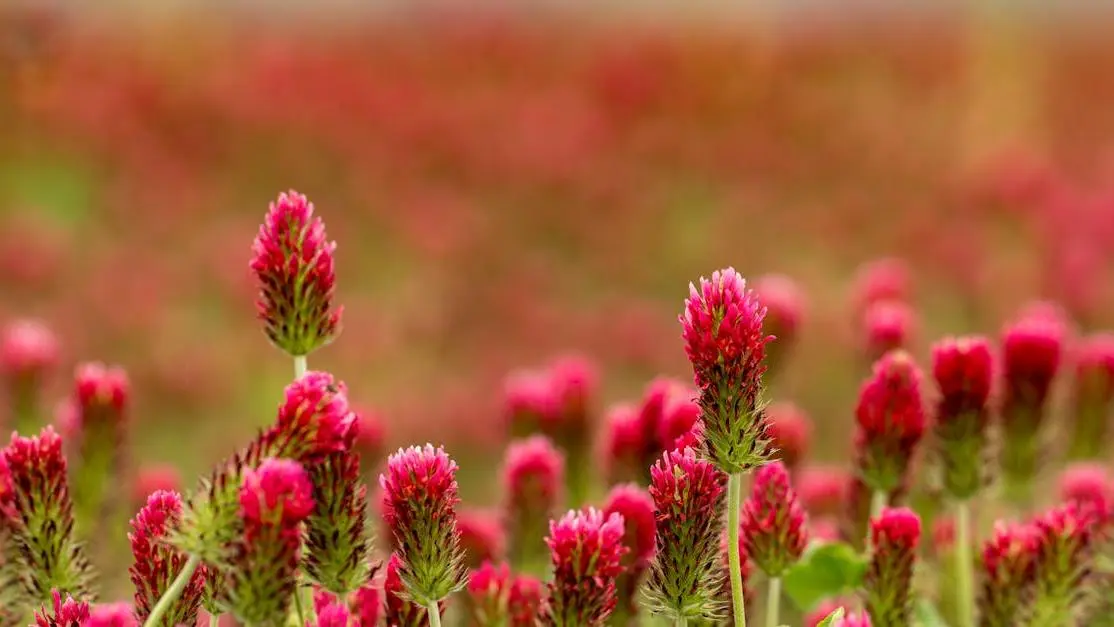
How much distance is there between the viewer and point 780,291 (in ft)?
8.17

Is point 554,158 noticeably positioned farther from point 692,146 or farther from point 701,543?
point 701,543

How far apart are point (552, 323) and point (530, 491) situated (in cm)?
570

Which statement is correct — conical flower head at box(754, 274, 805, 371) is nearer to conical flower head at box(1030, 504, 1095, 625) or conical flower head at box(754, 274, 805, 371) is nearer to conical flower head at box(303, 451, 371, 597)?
conical flower head at box(1030, 504, 1095, 625)

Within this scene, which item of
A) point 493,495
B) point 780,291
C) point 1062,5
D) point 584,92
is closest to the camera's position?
point 780,291

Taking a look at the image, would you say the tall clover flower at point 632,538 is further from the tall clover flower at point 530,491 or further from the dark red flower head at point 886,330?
the dark red flower head at point 886,330

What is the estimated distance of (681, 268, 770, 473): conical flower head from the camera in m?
1.32

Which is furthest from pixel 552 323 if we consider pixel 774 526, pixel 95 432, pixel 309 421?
pixel 309 421

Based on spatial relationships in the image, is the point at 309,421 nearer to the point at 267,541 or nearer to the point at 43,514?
the point at 267,541

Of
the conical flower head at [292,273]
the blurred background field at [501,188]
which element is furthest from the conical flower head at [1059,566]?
the blurred background field at [501,188]

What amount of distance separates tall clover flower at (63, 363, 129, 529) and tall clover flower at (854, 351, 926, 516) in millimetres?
1152

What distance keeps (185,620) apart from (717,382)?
59 centimetres

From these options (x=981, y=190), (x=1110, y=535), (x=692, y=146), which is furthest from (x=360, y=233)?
(x=1110, y=535)

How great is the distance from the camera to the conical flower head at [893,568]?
63.4 inches

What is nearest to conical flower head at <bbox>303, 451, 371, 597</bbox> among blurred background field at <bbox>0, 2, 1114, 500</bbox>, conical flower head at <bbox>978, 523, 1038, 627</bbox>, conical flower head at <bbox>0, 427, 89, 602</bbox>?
conical flower head at <bbox>0, 427, 89, 602</bbox>
